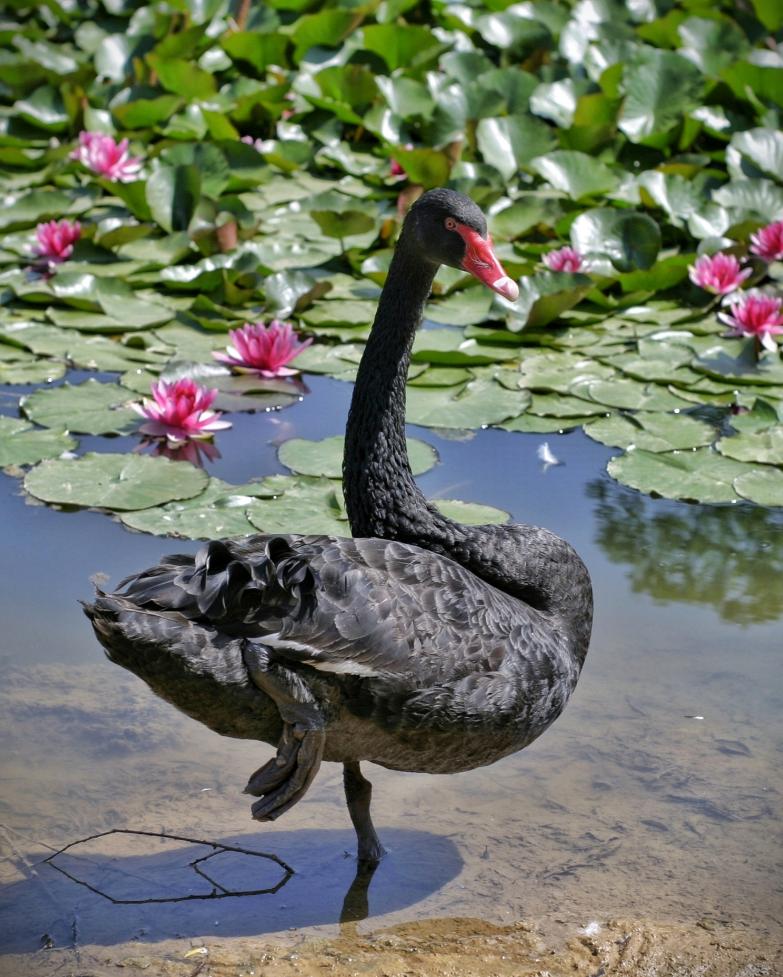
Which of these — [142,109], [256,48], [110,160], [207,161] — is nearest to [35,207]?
[110,160]

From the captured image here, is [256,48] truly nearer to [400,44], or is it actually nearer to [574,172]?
[400,44]

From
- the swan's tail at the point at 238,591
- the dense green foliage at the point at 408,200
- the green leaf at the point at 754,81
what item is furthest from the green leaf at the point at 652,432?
the green leaf at the point at 754,81

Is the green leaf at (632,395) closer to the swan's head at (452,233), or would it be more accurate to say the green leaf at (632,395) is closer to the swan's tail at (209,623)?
the swan's head at (452,233)

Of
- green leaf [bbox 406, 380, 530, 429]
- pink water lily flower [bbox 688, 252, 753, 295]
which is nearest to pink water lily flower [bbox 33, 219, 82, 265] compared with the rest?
green leaf [bbox 406, 380, 530, 429]

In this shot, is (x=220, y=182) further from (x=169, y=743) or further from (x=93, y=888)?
(x=93, y=888)

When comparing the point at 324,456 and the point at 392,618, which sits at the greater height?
the point at 392,618

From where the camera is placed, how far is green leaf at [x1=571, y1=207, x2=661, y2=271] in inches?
257

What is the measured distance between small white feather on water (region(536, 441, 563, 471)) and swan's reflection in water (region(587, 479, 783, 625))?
0.21 metres

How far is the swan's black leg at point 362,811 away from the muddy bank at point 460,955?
27 cm

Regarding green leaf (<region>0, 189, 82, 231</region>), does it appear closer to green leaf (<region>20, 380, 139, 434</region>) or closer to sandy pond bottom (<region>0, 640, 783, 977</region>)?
green leaf (<region>20, 380, 139, 434</region>)

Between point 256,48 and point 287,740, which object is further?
point 256,48

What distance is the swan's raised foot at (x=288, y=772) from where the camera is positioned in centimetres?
296

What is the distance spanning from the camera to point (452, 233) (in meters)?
3.58

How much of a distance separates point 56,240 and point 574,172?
2661 mm
